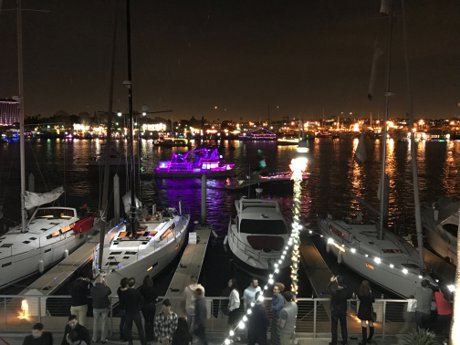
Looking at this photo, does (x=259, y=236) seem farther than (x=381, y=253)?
Yes

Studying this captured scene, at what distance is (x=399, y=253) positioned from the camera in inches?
711

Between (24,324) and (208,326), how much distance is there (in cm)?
442

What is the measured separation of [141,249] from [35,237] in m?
5.49

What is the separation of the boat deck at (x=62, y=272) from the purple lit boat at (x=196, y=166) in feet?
126

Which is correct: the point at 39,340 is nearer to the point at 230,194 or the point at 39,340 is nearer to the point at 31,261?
the point at 31,261

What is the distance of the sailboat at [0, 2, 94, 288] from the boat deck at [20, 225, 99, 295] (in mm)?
628

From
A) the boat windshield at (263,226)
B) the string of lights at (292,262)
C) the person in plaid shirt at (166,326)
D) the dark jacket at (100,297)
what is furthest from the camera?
the boat windshield at (263,226)

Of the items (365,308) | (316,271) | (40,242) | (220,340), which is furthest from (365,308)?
(40,242)

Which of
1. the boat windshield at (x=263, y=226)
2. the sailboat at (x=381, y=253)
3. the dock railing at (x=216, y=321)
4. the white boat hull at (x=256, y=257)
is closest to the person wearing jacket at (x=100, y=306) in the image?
the dock railing at (x=216, y=321)

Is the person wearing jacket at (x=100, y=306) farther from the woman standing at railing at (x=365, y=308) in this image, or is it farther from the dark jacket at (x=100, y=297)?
the woman standing at railing at (x=365, y=308)

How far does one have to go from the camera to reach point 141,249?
1833cm

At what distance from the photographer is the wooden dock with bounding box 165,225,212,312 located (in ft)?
52.3

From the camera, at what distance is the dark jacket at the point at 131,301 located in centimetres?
915

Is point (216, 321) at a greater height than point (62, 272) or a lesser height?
greater
